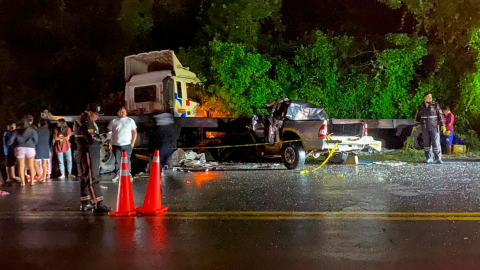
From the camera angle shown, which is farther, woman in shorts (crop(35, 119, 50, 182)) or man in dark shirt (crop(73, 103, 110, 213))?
woman in shorts (crop(35, 119, 50, 182))

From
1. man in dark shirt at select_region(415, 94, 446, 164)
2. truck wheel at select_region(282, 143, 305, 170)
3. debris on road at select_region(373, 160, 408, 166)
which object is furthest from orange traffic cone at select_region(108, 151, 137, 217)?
man in dark shirt at select_region(415, 94, 446, 164)

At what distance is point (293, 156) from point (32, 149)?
624 cm

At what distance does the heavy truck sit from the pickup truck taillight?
0.08 feet

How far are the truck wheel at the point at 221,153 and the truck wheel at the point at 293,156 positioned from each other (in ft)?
8.96

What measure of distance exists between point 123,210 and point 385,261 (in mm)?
3937

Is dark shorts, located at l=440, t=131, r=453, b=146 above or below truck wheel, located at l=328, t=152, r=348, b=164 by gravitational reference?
above

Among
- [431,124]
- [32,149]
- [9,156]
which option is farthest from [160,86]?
[431,124]

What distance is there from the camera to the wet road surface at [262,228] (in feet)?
17.2

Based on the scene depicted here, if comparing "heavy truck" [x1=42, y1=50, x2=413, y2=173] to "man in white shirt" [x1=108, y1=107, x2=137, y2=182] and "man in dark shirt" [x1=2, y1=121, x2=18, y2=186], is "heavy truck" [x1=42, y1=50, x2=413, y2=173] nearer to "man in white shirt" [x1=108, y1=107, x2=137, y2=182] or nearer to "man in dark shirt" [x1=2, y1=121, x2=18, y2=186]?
"man in dark shirt" [x1=2, y1=121, x2=18, y2=186]

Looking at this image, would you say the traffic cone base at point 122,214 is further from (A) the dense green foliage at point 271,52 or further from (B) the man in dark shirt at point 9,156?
(A) the dense green foliage at point 271,52

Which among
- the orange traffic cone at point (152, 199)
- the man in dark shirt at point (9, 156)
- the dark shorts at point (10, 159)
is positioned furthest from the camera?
the dark shorts at point (10, 159)

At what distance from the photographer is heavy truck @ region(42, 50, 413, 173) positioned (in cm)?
1280

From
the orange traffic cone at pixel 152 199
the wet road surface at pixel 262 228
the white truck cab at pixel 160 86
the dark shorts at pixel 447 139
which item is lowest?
the wet road surface at pixel 262 228

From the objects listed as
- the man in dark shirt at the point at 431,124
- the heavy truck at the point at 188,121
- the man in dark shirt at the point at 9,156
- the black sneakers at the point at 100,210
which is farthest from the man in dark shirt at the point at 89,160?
the man in dark shirt at the point at 431,124
